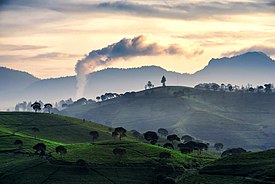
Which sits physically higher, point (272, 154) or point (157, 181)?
point (272, 154)

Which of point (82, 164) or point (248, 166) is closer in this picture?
point (248, 166)

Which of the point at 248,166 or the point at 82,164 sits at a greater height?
the point at 248,166

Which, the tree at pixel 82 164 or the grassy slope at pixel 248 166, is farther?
the tree at pixel 82 164

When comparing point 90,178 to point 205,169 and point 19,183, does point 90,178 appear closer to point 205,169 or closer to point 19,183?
point 19,183

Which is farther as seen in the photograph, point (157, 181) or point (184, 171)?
point (184, 171)

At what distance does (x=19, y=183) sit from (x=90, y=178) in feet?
87.6

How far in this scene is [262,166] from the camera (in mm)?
167000

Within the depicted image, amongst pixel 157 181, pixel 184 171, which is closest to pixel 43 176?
pixel 157 181

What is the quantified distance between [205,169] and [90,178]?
44.2 meters

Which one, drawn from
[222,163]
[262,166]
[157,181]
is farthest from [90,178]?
[262,166]

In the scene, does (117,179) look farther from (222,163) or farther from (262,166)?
(262,166)

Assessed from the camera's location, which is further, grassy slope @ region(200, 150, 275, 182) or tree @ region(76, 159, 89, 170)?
tree @ region(76, 159, 89, 170)

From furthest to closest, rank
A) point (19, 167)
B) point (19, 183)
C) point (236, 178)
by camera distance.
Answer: point (19, 167) < point (19, 183) < point (236, 178)

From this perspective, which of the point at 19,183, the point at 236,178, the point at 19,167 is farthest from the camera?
the point at 19,167
